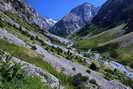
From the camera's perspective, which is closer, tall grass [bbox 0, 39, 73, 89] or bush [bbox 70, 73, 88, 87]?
bush [bbox 70, 73, 88, 87]

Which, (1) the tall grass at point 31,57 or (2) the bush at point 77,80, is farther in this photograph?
(1) the tall grass at point 31,57

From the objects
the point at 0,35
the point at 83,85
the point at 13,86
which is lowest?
the point at 13,86

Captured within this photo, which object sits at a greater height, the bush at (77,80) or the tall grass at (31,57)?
the tall grass at (31,57)

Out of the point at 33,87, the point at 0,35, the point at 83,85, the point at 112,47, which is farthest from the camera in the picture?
the point at 112,47

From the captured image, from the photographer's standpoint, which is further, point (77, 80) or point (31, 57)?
point (31, 57)

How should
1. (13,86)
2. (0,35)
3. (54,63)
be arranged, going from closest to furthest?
(13,86) < (54,63) < (0,35)

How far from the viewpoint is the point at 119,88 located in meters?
44.7

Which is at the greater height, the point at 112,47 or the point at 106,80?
the point at 112,47

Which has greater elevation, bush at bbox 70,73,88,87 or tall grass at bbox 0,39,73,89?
tall grass at bbox 0,39,73,89

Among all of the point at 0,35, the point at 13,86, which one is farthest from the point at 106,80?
the point at 13,86

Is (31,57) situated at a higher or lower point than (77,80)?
higher

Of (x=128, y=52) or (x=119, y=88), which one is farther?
(x=128, y=52)

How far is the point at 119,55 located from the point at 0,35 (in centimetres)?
9151

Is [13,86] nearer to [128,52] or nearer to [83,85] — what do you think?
[83,85]
